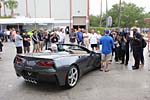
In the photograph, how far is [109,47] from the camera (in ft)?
28.8

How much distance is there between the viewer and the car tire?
21.5 feet

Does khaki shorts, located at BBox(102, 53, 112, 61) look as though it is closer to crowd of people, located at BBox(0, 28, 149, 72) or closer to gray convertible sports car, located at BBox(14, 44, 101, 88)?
crowd of people, located at BBox(0, 28, 149, 72)

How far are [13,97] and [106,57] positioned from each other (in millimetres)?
4115

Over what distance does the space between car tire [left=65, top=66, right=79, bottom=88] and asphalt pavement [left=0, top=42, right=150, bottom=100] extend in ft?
0.46

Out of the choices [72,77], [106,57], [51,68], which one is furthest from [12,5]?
[51,68]

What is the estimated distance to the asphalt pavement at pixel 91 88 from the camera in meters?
5.96

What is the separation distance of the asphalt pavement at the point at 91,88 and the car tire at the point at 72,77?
0.46 feet

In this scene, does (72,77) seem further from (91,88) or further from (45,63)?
(45,63)

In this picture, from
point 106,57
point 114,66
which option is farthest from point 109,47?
point 114,66

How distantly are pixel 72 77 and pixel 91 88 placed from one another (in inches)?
24.0

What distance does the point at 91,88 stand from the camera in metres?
6.72

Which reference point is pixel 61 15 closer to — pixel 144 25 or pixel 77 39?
pixel 144 25

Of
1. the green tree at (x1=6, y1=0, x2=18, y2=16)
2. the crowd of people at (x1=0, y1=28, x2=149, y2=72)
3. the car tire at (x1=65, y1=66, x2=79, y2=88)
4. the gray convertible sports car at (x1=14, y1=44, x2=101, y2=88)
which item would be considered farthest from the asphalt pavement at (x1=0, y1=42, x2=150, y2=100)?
the green tree at (x1=6, y1=0, x2=18, y2=16)

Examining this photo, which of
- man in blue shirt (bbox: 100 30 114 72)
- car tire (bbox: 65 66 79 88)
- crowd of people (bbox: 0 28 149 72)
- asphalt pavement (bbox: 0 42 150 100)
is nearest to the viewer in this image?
asphalt pavement (bbox: 0 42 150 100)
